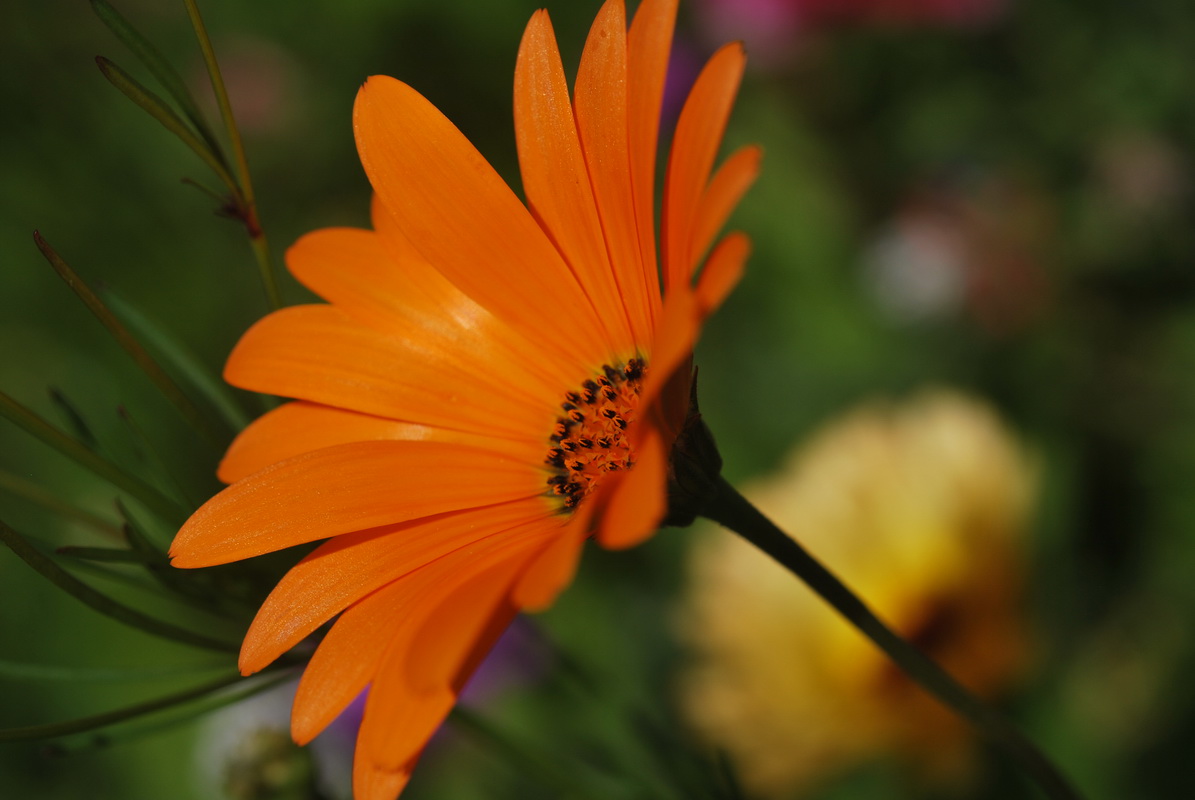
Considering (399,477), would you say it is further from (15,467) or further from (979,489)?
(15,467)

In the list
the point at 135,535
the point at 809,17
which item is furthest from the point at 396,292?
the point at 809,17

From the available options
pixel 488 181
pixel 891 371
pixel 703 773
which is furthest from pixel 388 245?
pixel 891 371

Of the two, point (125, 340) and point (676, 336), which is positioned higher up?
point (125, 340)

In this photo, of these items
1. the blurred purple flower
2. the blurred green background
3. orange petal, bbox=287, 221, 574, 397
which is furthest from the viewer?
the blurred purple flower

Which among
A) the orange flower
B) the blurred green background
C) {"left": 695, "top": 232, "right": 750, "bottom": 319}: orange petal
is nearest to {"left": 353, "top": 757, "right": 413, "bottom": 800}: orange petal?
the orange flower

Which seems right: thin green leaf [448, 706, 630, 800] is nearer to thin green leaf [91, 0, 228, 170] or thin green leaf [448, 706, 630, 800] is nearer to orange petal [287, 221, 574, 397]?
orange petal [287, 221, 574, 397]

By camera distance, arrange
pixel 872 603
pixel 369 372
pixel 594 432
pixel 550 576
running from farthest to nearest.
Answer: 1. pixel 872 603
2. pixel 594 432
3. pixel 369 372
4. pixel 550 576

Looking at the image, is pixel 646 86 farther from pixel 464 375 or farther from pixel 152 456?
pixel 152 456
